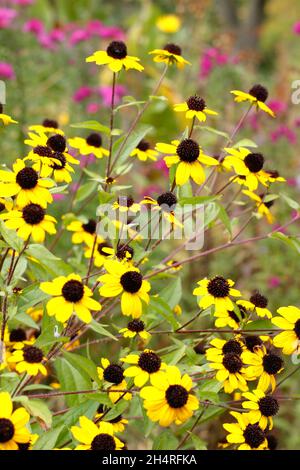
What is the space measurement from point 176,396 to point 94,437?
134 mm

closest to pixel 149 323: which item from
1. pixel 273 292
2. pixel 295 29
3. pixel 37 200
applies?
pixel 37 200

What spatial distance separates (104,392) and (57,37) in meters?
2.97

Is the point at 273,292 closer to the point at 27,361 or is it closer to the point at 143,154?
the point at 143,154

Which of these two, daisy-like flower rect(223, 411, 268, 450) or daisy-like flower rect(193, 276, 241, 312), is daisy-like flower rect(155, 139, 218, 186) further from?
daisy-like flower rect(223, 411, 268, 450)

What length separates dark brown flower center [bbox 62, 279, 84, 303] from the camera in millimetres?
944

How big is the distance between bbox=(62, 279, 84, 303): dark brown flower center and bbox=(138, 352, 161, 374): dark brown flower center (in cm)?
14

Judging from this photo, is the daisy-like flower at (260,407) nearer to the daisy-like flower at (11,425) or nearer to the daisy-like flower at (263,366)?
the daisy-like flower at (263,366)

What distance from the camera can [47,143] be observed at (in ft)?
3.97

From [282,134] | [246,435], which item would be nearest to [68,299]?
[246,435]

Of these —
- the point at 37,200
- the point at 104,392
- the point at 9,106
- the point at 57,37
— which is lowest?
the point at 104,392

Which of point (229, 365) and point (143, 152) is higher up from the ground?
point (143, 152)

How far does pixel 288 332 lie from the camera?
1.05 meters

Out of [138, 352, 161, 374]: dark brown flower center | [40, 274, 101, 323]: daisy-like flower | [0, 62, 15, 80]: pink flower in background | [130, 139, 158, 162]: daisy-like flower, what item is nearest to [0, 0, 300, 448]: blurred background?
[0, 62, 15, 80]: pink flower in background

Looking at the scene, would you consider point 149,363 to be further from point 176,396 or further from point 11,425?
point 11,425
